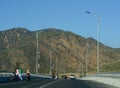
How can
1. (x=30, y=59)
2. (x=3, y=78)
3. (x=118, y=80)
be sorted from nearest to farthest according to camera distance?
(x=118, y=80), (x=3, y=78), (x=30, y=59)

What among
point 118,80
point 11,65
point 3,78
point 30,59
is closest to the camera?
point 118,80

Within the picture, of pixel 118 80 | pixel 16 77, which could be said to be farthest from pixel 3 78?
pixel 118 80

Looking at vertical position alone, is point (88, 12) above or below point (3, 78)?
above

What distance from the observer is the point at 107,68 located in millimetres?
155250

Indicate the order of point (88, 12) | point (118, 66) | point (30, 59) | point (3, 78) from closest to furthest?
point (3, 78)
point (88, 12)
point (118, 66)
point (30, 59)

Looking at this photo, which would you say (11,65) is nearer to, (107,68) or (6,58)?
(6,58)

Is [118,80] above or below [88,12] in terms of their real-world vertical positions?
below

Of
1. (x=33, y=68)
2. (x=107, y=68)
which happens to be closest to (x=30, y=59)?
(x=33, y=68)

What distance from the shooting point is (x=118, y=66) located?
5837 inches

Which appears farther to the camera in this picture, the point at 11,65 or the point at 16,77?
the point at 11,65

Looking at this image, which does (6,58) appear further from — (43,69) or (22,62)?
(43,69)

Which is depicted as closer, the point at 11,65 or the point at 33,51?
the point at 11,65

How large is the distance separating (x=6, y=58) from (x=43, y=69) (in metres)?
22.3

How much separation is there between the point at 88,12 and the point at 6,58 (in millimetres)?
117247
